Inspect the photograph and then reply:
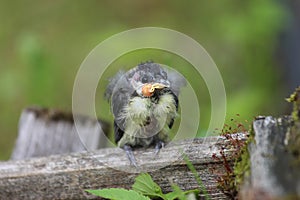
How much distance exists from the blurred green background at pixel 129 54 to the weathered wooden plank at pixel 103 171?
2.18 m

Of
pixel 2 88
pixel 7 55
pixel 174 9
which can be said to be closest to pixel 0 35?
pixel 7 55

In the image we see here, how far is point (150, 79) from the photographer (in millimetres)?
3238

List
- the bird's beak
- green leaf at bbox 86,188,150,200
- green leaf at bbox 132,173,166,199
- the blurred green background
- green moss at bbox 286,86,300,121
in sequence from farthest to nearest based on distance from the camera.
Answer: the blurred green background < the bird's beak < green leaf at bbox 132,173,166,199 < green leaf at bbox 86,188,150,200 < green moss at bbox 286,86,300,121

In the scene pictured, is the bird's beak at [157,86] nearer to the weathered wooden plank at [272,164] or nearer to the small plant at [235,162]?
the small plant at [235,162]

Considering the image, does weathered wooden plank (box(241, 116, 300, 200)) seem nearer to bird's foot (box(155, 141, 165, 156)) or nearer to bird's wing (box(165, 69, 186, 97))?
bird's foot (box(155, 141, 165, 156))

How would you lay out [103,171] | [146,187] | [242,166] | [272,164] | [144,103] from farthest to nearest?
[144,103] → [103,171] → [146,187] → [242,166] → [272,164]

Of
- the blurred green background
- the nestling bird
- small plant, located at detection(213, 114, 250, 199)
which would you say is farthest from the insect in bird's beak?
the blurred green background

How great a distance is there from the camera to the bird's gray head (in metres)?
3.22

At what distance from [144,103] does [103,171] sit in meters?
0.49

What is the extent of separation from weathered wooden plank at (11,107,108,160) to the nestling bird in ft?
0.70

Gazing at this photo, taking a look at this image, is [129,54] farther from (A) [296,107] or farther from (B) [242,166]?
(A) [296,107]

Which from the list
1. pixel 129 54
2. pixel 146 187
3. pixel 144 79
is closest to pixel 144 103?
pixel 144 79

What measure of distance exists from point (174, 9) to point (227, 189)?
5.79m

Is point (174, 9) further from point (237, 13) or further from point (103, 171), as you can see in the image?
point (103, 171)
